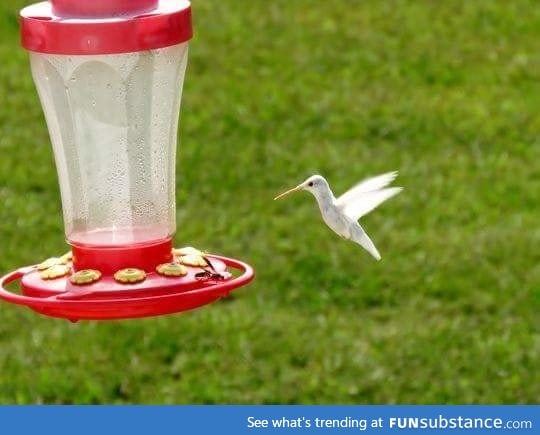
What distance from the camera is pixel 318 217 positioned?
873cm

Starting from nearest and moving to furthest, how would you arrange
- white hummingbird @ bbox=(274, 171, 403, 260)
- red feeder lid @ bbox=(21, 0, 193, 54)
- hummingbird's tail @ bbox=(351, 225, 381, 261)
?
1. red feeder lid @ bbox=(21, 0, 193, 54)
2. white hummingbird @ bbox=(274, 171, 403, 260)
3. hummingbird's tail @ bbox=(351, 225, 381, 261)

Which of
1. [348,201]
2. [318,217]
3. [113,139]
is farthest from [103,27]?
[318,217]

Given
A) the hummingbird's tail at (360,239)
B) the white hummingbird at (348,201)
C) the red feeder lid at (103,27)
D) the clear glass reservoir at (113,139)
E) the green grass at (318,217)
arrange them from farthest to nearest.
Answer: the green grass at (318,217)
the clear glass reservoir at (113,139)
the hummingbird's tail at (360,239)
the white hummingbird at (348,201)
the red feeder lid at (103,27)

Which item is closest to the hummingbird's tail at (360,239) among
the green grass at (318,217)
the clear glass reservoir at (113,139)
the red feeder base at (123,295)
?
the red feeder base at (123,295)

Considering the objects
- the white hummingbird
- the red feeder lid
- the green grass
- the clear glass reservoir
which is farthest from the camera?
the green grass

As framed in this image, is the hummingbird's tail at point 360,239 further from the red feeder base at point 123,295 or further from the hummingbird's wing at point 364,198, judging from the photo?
the red feeder base at point 123,295

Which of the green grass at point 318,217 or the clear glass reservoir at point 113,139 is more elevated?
the clear glass reservoir at point 113,139

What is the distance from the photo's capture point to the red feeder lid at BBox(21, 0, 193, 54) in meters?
3.32

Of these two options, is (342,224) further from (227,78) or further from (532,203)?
(227,78)

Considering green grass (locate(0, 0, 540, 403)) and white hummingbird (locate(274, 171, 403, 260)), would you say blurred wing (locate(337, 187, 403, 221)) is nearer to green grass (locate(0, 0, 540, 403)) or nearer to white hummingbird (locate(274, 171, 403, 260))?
white hummingbird (locate(274, 171, 403, 260))

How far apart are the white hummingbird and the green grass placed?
12.9 ft

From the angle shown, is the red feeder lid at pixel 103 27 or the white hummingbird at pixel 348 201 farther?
the white hummingbird at pixel 348 201

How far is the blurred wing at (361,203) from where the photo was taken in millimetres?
3469

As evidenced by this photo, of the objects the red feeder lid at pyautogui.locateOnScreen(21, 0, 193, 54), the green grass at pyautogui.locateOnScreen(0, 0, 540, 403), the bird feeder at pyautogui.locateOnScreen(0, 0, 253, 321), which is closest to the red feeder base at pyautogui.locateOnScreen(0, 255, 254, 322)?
the bird feeder at pyautogui.locateOnScreen(0, 0, 253, 321)
